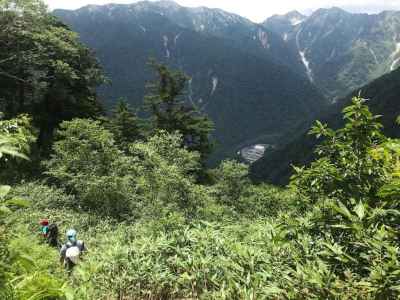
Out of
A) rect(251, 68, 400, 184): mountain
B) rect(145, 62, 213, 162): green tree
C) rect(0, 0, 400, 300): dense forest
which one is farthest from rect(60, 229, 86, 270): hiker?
rect(251, 68, 400, 184): mountain

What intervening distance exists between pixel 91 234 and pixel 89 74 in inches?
1004

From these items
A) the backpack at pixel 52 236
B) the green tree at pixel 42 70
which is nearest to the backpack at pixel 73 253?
the backpack at pixel 52 236

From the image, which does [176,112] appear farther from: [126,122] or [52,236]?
[52,236]

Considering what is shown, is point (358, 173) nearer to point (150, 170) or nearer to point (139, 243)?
point (139, 243)

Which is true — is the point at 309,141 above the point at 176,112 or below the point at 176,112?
below

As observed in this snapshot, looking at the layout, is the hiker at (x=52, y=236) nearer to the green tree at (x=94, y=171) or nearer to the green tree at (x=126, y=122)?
the green tree at (x=94, y=171)

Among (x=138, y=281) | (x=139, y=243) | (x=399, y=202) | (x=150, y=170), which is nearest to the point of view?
(x=399, y=202)

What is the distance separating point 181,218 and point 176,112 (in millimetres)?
31392

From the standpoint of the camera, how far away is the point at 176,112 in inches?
1569

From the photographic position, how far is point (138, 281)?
19.7ft

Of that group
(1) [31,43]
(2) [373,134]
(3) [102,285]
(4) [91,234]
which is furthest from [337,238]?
(1) [31,43]

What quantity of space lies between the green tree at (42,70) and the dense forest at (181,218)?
0.58ft

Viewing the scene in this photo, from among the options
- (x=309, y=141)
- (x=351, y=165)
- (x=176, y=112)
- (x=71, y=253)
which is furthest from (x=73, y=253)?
(x=309, y=141)

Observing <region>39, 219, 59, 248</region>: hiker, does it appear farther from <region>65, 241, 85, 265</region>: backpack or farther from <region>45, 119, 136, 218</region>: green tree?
<region>45, 119, 136, 218</region>: green tree
